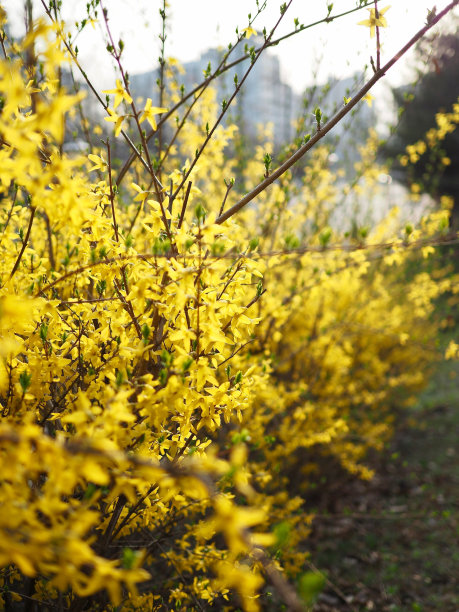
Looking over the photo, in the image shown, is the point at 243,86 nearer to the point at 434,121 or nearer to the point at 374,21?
the point at 374,21

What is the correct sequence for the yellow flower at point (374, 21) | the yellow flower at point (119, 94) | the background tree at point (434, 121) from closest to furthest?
the yellow flower at point (119, 94) < the yellow flower at point (374, 21) < the background tree at point (434, 121)

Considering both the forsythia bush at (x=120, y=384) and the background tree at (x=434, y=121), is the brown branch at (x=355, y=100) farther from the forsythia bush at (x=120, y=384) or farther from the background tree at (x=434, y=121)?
the background tree at (x=434, y=121)

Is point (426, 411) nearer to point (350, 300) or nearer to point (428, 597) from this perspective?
point (350, 300)

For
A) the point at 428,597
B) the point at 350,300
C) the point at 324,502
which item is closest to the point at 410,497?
the point at 324,502

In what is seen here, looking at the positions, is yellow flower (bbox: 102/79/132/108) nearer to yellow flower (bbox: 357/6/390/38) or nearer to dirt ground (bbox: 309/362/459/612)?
yellow flower (bbox: 357/6/390/38)

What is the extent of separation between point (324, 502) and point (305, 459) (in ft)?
1.93

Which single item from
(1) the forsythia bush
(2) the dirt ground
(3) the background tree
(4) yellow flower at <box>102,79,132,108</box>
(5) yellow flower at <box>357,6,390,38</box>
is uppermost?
(3) the background tree

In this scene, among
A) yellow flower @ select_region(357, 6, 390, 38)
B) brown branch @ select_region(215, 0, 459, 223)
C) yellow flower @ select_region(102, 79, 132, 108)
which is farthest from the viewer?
yellow flower @ select_region(357, 6, 390, 38)

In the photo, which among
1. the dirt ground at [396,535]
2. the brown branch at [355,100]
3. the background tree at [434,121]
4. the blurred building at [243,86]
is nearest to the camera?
the brown branch at [355,100]

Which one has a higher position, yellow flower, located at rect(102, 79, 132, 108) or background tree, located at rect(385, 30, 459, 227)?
background tree, located at rect(385, 30, 459, 227)

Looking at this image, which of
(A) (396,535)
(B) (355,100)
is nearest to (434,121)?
(A) (396,535)

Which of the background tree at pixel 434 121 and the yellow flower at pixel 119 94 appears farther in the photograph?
the background tree at pixel 434 121

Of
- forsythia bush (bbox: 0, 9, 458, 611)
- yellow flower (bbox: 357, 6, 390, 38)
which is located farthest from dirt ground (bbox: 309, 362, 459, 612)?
yellow flower (bbox: 357, 6, 390, 38)

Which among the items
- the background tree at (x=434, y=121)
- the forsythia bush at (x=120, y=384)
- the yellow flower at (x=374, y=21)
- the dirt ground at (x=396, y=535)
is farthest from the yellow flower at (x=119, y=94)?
the background tree at (x=434, y=121)
